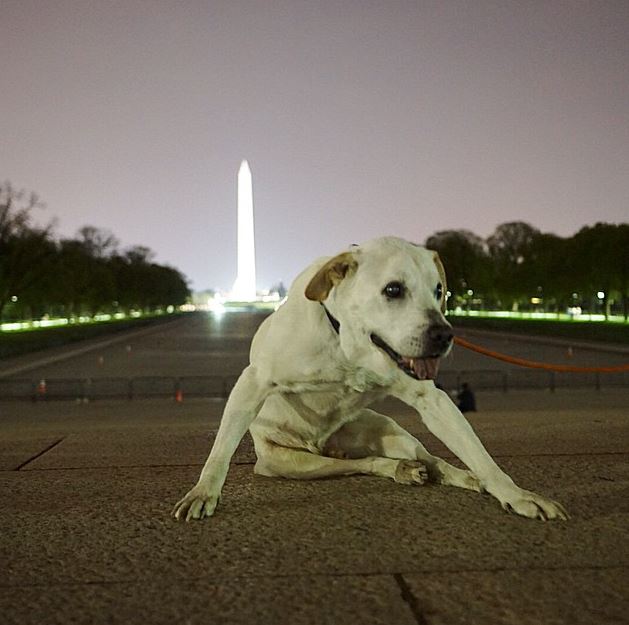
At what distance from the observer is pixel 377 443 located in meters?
3.94

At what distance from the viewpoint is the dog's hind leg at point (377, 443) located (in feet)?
12.3

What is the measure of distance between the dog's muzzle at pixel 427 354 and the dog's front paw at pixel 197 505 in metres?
0.93

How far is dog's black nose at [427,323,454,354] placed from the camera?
113 inches

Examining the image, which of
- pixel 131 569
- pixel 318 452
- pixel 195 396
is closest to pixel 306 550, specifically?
pixel 131 569

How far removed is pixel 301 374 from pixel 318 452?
726 mm

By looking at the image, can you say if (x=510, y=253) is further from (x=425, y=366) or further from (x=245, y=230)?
(x=425, y=366)

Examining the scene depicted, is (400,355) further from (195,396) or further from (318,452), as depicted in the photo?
(195,396)

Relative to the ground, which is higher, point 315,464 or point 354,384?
point 354,384

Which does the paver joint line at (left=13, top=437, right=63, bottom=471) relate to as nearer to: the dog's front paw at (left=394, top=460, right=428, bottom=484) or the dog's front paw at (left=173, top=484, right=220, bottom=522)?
the dog's front paw at (left=173, top=484, right=220, bottom=522)

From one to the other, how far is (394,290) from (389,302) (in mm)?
53

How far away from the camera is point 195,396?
23500 millimetres

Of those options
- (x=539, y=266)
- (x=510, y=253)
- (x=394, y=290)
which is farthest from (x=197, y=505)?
(x=510, y=253)

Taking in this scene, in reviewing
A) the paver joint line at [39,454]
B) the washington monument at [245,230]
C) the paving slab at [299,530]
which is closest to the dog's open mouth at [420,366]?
the paving slab at [299,530]

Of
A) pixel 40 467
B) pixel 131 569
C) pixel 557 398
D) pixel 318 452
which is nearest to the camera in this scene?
pixel 131 569
